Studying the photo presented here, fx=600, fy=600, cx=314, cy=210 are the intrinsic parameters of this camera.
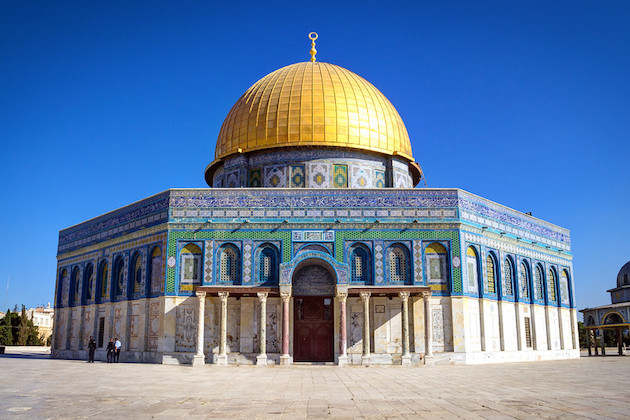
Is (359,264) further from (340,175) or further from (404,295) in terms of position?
(340,175)

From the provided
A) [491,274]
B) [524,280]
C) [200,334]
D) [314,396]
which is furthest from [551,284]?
[314,396]

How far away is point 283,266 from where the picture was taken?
2314 cm

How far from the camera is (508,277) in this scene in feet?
89.7

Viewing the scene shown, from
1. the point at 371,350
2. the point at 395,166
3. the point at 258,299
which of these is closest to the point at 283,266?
the point at 258,299

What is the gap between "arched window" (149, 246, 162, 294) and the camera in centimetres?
2508

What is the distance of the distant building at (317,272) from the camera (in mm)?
23422

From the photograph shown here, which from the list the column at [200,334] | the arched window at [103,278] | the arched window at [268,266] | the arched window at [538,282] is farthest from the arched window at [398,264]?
the arched window at [103,278]

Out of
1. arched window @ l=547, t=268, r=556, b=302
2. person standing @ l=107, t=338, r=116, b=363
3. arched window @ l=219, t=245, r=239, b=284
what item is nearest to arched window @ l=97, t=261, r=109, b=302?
person standing @ l=107, t=338, r=116, b=363

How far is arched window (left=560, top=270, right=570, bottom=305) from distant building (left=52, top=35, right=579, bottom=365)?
3703 mm

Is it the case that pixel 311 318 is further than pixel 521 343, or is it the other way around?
pixel 521 343

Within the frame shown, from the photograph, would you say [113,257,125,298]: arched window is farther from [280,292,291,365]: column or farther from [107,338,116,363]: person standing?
[280,292,291,365]: column

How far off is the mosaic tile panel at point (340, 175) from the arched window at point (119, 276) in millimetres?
10500

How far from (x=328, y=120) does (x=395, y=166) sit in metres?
4.11

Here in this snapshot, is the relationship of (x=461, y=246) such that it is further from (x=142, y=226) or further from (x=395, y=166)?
(x=142, y=226)
